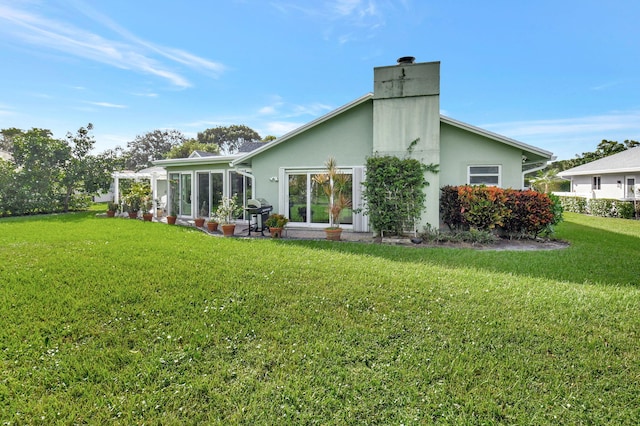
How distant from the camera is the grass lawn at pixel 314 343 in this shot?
10.2 feet

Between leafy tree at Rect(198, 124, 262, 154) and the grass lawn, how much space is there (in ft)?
182

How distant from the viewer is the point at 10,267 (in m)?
6.63

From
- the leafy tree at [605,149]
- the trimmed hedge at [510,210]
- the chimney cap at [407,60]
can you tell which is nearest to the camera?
the trimmed hedge at [510,210]

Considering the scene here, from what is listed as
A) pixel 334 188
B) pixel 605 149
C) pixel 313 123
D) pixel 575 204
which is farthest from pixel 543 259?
pixel 605 149

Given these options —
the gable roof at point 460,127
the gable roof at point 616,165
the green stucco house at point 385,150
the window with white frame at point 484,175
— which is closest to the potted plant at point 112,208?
the green stucco house at point 385,150

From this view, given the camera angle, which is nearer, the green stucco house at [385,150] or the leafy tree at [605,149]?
the green stucco house at [385,150]

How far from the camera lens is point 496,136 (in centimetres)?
1106

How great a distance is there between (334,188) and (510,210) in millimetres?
6091

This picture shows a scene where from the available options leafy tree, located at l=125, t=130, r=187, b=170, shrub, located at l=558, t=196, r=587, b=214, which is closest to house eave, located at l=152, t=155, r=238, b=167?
shrub, located at l=558, t=196, r=587, b=214

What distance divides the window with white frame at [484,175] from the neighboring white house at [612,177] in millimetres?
16110

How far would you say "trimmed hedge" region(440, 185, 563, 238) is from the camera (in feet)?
33.2

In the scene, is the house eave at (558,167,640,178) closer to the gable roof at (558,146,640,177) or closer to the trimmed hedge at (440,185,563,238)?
the gable roof at (558,146,640,177)

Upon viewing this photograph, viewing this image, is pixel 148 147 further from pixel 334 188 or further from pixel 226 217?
pixel 334 188

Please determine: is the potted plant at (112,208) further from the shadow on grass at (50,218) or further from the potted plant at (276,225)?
the potted plant at (276,225)
